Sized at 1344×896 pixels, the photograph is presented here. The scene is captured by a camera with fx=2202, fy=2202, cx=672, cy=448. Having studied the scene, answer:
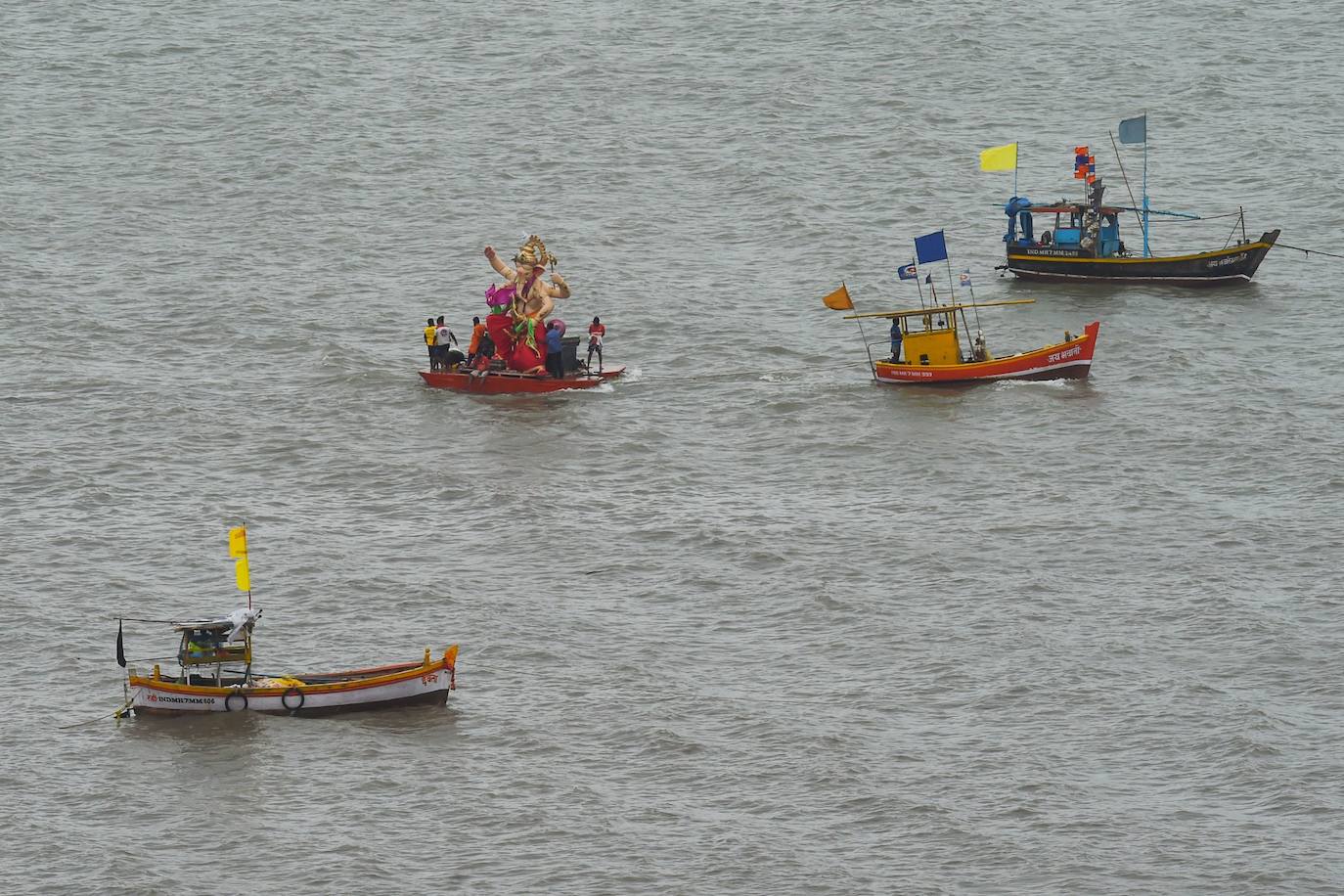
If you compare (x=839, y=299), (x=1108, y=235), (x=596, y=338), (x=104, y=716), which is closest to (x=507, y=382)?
(x=596, y=338)

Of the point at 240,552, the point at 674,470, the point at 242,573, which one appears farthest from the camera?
the point at 674,470

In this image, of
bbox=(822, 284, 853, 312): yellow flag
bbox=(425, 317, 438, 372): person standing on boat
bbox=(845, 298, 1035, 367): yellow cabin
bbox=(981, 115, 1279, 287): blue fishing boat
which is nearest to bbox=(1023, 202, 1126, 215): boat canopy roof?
bbox=(981, 115, 1279, 287): blue fishing boat

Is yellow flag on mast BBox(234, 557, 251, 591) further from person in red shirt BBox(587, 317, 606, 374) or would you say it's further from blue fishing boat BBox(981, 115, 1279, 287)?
blue fishing boat BBox(981, 115, 1279, 287)

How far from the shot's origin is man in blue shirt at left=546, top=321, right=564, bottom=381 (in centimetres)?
6109

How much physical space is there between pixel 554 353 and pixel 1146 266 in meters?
21.3

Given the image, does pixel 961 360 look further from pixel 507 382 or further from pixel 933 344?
pixel 507 382

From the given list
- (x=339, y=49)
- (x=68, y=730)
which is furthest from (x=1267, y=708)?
(x=339, y=49)

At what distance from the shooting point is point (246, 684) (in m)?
41.1

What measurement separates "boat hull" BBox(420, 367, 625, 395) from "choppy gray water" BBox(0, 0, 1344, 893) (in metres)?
0.56

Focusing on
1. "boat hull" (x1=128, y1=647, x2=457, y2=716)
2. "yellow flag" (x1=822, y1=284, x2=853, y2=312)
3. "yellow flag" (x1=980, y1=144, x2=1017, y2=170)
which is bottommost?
"boat hull" (x1=128, y1=647, x2=457, y2=716)

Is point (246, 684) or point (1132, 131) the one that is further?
point (1132, 131)

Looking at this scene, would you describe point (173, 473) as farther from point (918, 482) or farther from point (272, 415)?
point (918, 482)

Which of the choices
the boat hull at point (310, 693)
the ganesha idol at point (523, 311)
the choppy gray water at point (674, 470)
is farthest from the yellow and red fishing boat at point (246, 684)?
the ganesha idol at point (523, 311)

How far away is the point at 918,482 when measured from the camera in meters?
54.0
